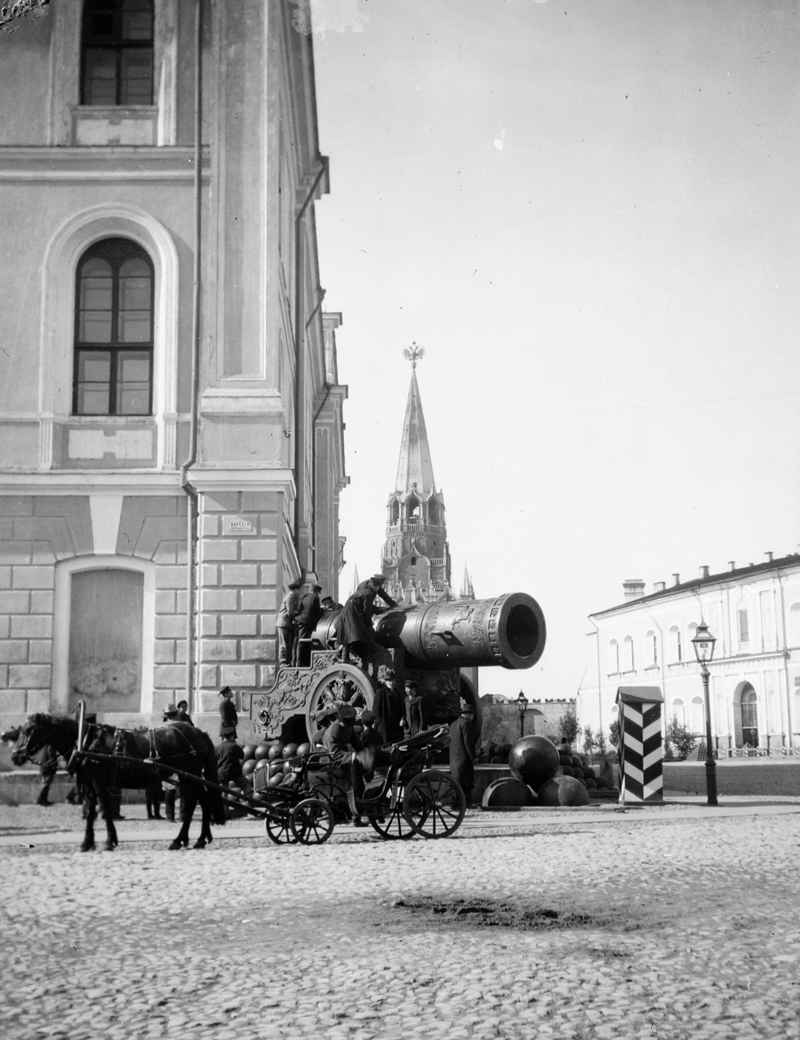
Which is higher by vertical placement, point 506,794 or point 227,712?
point 227,712

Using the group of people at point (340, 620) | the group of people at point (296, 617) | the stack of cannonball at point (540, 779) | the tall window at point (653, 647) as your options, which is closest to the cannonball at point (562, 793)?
the stack of cannonball at point (540, 779)

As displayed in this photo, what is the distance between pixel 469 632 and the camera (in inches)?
674

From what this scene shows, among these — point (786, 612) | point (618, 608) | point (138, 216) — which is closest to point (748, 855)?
point (138, 216)

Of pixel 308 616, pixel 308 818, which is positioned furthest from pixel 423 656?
pixel 308 818

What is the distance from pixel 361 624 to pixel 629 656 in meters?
65.4

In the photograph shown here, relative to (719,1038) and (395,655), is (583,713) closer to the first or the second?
(395,655)

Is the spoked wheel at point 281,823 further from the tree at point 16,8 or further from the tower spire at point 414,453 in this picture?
the tower spire at point 414,453

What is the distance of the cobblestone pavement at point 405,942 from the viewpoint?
547 cm

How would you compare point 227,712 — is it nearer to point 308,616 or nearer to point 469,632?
point 308,616

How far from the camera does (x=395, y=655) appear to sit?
17.5m

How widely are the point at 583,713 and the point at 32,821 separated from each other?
242 ft

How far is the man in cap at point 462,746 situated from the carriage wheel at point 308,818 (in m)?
4.33

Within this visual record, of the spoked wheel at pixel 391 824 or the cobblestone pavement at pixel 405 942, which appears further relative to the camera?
the spoked wheel at pixel 391 824

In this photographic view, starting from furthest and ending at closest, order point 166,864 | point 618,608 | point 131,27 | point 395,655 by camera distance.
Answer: point 618,608, point 131,27, point 395,655, point 166,864
